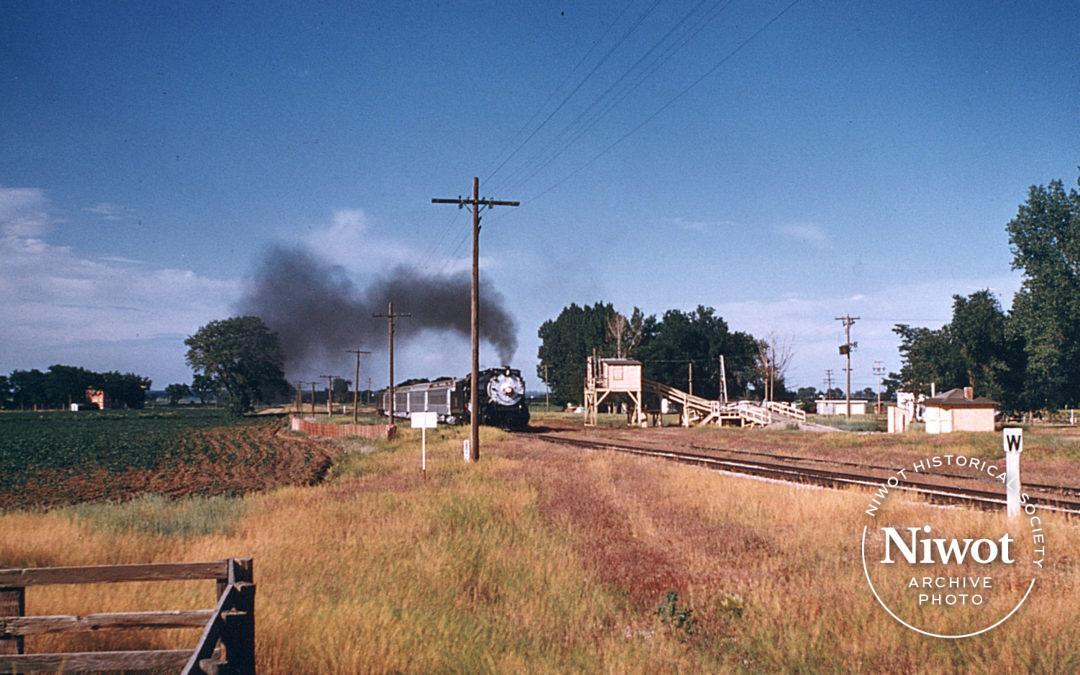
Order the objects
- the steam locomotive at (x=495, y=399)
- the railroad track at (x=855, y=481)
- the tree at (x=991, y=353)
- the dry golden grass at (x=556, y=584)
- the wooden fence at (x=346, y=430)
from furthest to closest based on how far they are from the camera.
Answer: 1. the tree at (x=991, y=353)
2. the steam locomotive at (x=495, y=399)
3. the wooden fence at (x=346, y=430)
4. the railroad track at (x=855, y=481)
5. the dry golden grass at (x=556, y=584)

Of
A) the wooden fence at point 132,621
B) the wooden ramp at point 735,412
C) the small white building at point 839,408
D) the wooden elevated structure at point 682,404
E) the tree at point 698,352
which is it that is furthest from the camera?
the tree at point 698,352

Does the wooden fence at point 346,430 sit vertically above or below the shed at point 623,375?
below

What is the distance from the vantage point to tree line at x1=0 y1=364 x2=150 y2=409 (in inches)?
6127

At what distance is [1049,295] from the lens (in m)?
61.8

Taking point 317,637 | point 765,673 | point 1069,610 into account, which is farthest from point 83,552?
point 1069,610

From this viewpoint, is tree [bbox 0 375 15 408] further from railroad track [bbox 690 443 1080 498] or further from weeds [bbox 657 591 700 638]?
weeds [bbox 657 591 700 638]

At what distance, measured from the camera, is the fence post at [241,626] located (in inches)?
233

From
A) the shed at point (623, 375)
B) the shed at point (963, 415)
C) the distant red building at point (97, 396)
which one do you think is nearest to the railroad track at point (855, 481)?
the shed at point (963, 415)

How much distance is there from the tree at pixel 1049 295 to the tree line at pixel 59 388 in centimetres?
16308

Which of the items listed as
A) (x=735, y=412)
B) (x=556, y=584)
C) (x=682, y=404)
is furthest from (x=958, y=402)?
(x=556, y=584)

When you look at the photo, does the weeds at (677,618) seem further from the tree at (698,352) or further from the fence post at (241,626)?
the tree at (698,352)

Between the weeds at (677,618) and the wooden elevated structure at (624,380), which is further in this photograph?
the wooden elevated structure at (624,380)

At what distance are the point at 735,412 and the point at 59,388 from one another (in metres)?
153

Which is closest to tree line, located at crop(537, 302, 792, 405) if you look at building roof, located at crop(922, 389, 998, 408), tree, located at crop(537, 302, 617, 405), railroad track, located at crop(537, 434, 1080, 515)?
tree, located at crop(537, 302, 617, 405)
